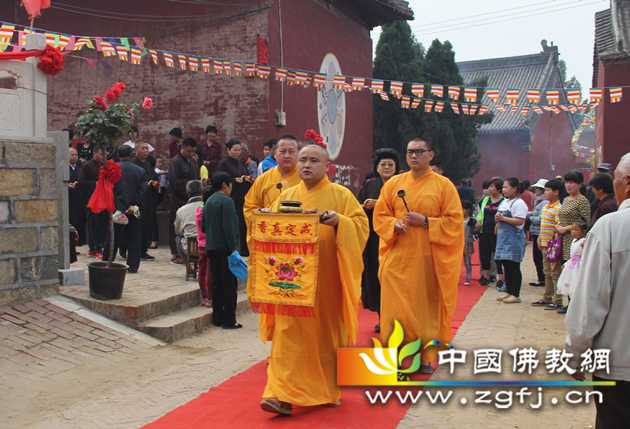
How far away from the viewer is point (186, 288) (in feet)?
23.2

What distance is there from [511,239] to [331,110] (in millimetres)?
7788

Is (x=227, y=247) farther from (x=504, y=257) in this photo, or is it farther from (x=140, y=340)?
(x=504, y=257)

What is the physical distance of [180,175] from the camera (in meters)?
9.09

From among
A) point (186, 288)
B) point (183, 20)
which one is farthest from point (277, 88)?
point (186, 288)

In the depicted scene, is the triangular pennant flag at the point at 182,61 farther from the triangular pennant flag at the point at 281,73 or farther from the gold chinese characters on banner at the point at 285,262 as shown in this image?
the gold chinese characters on banner at the point at 285,262

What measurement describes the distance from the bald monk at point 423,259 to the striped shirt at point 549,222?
3258mm

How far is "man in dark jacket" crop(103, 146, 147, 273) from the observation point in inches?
307

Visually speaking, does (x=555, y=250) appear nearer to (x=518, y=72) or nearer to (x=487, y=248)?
(x=487, y=248)

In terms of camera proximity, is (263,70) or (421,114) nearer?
(263,70)

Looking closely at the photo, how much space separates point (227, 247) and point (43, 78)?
8.58 feet

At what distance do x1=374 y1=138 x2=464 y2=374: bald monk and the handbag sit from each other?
9.54 ft

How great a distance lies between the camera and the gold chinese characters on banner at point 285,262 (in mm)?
3793

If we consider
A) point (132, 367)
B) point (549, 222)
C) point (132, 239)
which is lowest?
point (132, 367)

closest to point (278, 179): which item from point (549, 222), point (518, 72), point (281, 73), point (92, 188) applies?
point (549, 222)
